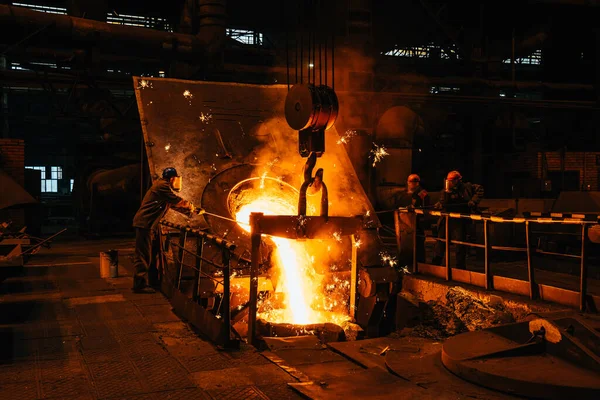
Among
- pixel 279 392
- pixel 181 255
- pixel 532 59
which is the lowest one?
pixel 279 392

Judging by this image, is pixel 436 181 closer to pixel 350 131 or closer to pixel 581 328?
pixel 350 131

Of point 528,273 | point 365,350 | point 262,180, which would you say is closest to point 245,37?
point 262,180

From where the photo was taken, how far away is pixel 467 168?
17.8 meters

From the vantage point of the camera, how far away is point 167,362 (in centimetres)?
459

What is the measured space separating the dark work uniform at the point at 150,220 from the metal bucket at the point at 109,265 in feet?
4.18

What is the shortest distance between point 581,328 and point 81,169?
1549 centimetres

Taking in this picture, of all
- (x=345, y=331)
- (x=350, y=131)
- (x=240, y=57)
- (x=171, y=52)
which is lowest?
(x=345, y=331)

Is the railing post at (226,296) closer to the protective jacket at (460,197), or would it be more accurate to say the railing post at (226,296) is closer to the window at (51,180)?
the protective jacket at (460,197)

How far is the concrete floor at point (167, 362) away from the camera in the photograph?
13.0 feet

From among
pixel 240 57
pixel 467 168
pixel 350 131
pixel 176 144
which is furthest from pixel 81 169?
pixel 467 168

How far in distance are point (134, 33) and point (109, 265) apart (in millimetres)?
7141

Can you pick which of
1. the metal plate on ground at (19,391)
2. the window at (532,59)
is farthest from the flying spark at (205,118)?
the window at (532,59)

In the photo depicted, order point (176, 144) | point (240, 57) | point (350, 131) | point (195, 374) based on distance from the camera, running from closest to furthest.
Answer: point (195, 374), point (176, 144), point (350, 131), point (240, 57)

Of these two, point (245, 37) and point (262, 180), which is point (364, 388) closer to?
point (262, 180)
